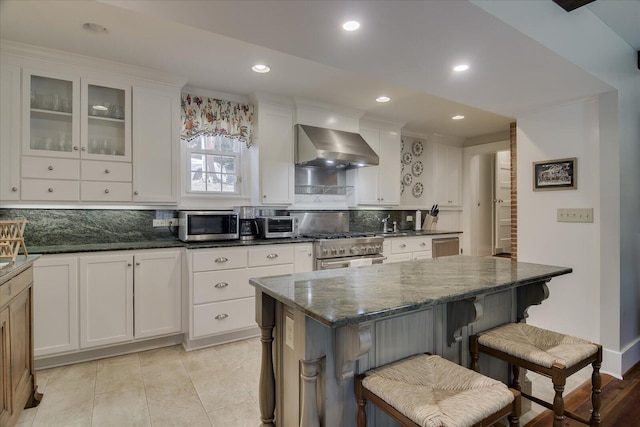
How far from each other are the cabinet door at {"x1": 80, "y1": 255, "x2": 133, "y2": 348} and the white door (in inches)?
246

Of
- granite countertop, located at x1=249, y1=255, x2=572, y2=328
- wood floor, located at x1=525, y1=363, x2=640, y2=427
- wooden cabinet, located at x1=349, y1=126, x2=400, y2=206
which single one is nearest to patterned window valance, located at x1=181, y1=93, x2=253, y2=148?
wooden cabinet, located at x1=349, y1=126, x2=400, y2=206

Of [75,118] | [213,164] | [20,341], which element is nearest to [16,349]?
[20,341]

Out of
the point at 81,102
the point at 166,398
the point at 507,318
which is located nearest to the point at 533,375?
the point at 507,318

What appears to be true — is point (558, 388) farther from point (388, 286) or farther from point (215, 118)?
point (215, 118)

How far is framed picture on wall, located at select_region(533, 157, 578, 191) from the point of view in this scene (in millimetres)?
2774

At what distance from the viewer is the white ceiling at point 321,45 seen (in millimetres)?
1564

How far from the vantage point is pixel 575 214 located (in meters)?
2.77

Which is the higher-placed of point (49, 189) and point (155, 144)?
point (155, 144)

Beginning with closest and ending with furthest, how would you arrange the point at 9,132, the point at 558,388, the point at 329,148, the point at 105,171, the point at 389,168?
the point at 558,388, the point at 9,132, the point at 105,171, the point at 329,148, the point at 389,168

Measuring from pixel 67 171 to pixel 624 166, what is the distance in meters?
4.44

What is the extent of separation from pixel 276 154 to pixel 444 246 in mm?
→ 2749

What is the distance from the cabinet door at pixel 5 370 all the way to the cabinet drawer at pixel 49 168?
1434mm

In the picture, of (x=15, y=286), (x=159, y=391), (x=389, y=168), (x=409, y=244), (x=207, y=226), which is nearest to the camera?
(x=15, y=286)

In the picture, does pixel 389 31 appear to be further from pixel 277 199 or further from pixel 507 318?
pixel 277 199
